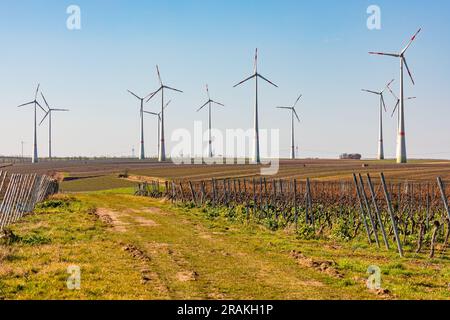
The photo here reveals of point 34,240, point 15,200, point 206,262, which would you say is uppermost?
point 15,200

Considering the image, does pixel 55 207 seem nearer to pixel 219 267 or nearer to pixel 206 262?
pixel 206 262

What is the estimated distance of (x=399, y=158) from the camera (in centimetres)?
11875

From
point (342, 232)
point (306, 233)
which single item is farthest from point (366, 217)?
point (306, 233)

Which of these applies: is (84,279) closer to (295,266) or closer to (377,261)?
(295,266)

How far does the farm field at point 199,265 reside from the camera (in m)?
13.8

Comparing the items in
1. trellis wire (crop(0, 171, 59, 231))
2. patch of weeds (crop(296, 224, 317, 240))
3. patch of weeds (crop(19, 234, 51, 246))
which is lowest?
patch of weeds (crop(296, 224, 317, 240))

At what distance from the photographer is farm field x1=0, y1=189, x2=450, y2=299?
45.1ft

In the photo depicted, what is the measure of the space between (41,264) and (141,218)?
51.4 ft

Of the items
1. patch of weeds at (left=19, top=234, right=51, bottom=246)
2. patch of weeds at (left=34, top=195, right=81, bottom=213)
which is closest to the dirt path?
patch of weeds at (left=19, top=234, right=51, bottom=246)

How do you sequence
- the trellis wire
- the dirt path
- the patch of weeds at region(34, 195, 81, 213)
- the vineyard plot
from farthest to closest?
the patch of weeds at region(34, 195, 81, 213) → the trellis wire → the vineyard plot → the dirt path

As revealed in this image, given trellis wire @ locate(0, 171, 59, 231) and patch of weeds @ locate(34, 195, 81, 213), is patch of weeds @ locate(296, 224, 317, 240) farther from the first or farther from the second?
patch of weeds @ locate(34, 195, 81, 213)

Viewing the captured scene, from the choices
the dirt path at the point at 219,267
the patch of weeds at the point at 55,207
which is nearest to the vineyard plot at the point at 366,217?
the dirt path at the point at 219,267

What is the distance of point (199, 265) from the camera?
56.9 ft
